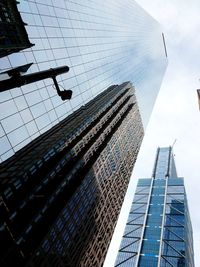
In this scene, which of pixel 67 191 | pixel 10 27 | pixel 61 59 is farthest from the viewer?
pixel 67 191

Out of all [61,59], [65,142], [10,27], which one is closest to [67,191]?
[65,142]

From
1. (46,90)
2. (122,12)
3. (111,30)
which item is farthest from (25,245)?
(122,12)

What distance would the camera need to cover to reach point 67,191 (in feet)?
218

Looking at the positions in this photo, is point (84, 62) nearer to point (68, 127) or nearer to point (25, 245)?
point (68, 127)

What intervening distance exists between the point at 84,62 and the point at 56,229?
36.1 m

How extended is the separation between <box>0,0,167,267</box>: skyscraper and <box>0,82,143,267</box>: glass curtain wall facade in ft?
0.58

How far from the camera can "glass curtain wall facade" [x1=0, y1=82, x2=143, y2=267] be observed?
159 feet

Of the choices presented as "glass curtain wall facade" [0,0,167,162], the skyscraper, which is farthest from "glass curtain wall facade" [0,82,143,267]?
"glass curtain wall facade" [0,0,167,162]

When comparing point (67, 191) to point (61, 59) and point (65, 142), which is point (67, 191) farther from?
point (61, 59)

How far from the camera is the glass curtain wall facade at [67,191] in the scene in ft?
159

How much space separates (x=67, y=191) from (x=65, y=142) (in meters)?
9.98

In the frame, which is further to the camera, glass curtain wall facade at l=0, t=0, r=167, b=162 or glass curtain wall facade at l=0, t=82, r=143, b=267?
glass curtain wall facade at l=0, t=82, r=143, b=267

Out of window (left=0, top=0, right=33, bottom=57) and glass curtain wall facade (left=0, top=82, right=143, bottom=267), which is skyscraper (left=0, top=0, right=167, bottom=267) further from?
window (left=0, top=0, right=33, bottom=57)

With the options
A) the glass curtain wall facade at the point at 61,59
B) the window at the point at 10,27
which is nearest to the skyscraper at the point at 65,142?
the glass curtain wall facade at the point at 61,59
